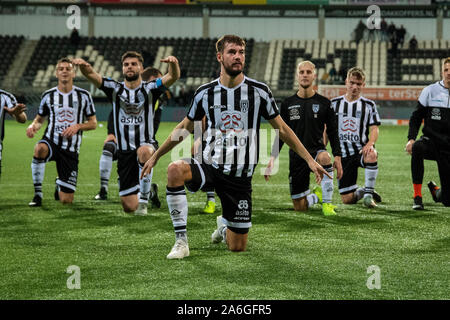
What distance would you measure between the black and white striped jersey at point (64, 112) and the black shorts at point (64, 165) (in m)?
0.06

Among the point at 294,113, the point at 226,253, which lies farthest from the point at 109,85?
the point at 226,253

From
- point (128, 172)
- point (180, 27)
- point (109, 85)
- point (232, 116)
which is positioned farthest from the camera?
point (180, 27)

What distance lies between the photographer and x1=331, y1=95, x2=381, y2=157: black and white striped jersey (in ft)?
31.6

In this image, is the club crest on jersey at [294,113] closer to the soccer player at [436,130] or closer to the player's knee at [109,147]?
the soccer player at [436,130]

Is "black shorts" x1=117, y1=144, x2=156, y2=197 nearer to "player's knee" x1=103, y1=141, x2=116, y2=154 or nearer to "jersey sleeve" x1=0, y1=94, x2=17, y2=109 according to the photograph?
"player's knee" x1=103, y1=141, x2=116, y2=154

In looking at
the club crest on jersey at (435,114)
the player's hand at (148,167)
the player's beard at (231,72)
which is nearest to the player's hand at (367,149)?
the club crest on jersey at (435,114)

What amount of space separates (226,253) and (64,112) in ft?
14.3

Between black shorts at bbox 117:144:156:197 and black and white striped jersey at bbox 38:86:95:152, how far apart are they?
3.57ft

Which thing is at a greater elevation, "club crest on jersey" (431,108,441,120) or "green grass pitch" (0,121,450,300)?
"club crest on jersey" (431,108,441,120)

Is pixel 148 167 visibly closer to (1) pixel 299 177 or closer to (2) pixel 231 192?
(2) pixel 231 192

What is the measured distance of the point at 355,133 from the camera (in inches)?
380

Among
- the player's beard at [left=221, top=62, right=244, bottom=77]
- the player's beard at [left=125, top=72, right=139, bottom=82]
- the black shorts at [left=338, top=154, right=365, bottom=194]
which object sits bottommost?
the black shorts at [left=338, top=154, right=365, bottom=194]

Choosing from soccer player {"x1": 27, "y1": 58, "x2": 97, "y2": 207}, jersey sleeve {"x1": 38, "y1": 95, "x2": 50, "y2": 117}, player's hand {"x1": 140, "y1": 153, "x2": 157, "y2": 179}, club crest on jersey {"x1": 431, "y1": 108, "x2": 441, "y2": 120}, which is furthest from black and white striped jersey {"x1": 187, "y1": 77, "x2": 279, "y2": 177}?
jersey sleeve {"x1": 38, "y1": 95, "x2": 50, "y2": 117}

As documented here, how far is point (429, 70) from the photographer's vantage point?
3509 centimetres
